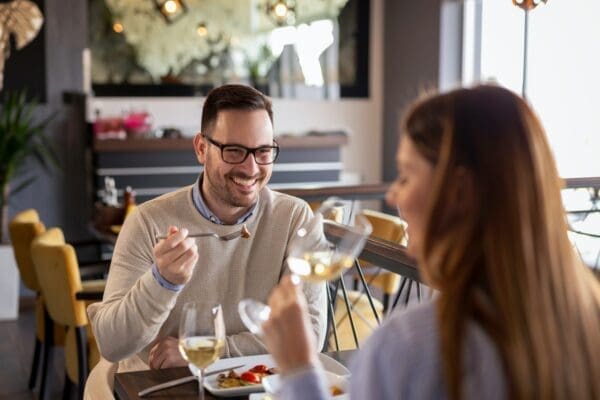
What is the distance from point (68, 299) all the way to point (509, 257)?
2.84m

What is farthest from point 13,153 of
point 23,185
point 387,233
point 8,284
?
point 387,233

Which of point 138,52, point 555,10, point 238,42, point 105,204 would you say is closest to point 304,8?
point 238,42

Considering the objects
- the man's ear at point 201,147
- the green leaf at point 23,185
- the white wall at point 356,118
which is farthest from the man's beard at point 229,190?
the white wall at point 356,118

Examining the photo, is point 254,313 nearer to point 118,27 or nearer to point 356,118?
point 118,27

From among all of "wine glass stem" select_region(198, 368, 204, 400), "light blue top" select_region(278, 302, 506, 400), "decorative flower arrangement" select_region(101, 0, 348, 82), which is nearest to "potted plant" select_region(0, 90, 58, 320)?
"decorative flower arrangement" select_region(101, 0, 348, 82)

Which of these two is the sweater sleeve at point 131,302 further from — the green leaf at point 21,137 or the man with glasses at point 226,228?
the green leaf at point 21,137

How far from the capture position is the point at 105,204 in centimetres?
549

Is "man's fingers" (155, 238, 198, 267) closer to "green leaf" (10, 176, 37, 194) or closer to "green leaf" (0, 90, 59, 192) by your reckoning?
"green leaf" (0, 90, 59, 192)

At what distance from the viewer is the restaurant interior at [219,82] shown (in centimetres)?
629

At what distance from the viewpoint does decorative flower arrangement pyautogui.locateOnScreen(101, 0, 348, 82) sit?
7.88 meters

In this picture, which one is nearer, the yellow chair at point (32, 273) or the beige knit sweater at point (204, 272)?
the beige knit sweater at point (204, 272)

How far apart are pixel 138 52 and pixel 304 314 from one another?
7.04 meters

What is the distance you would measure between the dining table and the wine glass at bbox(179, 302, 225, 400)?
220 millimetres

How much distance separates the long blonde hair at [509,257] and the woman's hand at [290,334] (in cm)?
20
